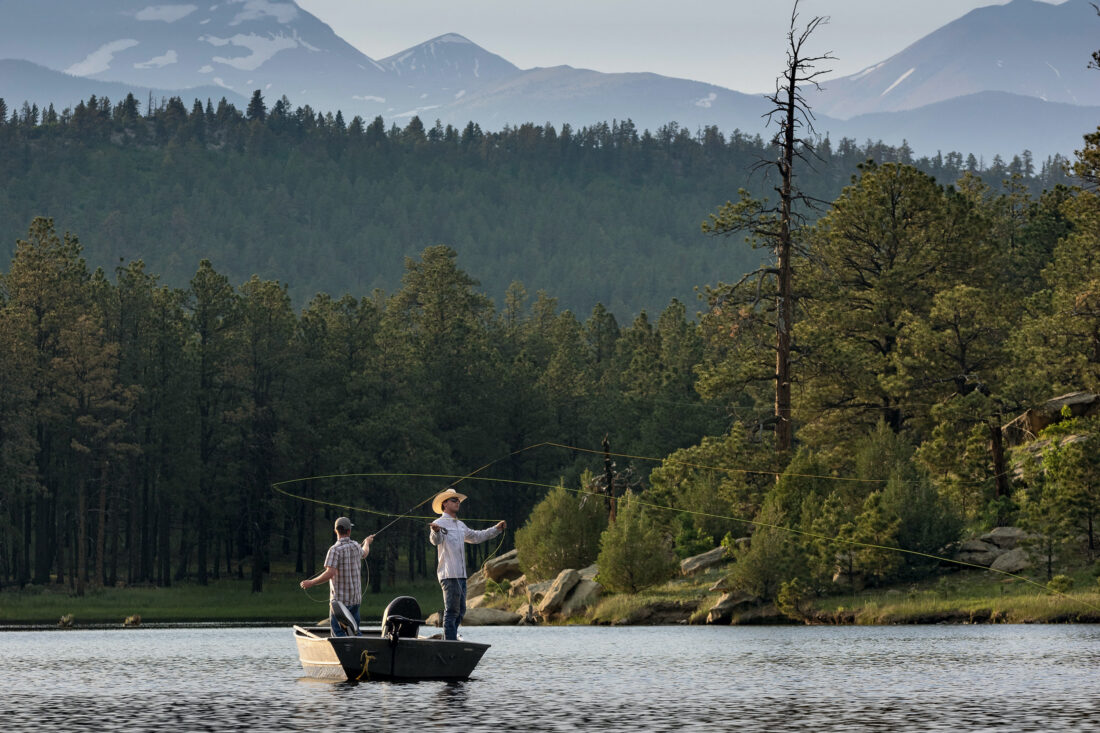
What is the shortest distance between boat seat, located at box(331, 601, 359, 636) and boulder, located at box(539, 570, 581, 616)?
104 feet

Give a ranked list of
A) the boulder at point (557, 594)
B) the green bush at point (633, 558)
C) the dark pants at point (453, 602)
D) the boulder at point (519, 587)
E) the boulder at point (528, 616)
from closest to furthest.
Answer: the dark pants at point (453, 602) → the green bush at point (633, 558) → the boulder at point (557, 594) → the boulder at point (528, 616) → the boulder at point (519, 587)

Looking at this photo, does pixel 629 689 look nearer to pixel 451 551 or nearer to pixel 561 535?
pixel 451 551

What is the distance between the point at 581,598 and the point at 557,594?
1151 mm

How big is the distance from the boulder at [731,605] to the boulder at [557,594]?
9.67 meters

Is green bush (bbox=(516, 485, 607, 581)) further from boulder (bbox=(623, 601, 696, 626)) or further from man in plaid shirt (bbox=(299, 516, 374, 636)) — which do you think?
man in plaid shirt (bbox=(299, 516, 374, 636))

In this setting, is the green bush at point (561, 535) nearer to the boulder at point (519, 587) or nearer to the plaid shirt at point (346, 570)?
the boulder at point (519, 587)

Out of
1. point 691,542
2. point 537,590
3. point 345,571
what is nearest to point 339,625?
point 345,571

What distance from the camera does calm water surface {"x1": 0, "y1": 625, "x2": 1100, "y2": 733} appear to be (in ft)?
60.2

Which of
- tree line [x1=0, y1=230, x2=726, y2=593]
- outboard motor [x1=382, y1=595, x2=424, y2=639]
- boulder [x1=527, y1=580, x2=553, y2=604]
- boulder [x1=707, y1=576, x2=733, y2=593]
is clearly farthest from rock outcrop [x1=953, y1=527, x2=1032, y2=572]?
tree line [x1=0, y1=230, x2=726, y2=593]

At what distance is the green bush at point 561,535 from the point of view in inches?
2584

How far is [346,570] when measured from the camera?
26.1m

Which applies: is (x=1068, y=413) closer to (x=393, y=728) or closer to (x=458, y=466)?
(x=393, y=728)

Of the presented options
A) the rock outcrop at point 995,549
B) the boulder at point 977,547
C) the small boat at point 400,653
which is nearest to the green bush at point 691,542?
the rock outcrop at point 995,549

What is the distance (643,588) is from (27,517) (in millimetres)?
55819
